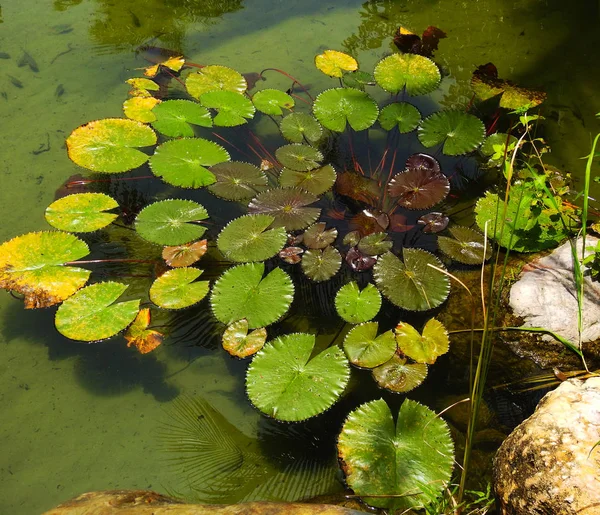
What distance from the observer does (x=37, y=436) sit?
2.09 m

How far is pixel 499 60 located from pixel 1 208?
311cm

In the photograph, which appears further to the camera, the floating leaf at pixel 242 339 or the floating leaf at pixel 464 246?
the floating leaf at pixel 464 246

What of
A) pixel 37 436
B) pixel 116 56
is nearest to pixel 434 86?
pixel 116 56

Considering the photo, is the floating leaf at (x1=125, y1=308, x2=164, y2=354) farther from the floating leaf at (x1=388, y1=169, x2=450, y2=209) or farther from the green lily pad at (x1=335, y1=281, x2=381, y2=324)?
the floating leaf at (x1=388, y1=169, x2=450, y2=209)

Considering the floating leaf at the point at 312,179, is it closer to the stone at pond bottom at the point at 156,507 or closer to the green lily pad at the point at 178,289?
the green lily pad at the point at 178,289

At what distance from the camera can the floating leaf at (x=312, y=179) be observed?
2.65 metres

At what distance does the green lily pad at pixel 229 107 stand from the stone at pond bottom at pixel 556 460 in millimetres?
2074

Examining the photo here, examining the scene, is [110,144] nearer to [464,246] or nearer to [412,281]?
[412,281]

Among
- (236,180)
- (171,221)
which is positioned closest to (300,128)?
(236,180)

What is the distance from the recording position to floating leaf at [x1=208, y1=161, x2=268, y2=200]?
262 centimetres

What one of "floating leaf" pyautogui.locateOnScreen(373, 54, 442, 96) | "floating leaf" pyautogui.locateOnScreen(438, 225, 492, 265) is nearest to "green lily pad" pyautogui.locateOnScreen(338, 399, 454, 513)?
"floating leaf" pyautogui.locateOnScreen(438, 225, 492, 265)

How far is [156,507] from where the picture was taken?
1.53 m

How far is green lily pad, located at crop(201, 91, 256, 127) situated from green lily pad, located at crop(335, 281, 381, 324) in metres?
1.20

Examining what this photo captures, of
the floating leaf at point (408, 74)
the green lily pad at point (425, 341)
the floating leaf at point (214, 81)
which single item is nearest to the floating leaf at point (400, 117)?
the floating leaf at point (408, 74)
